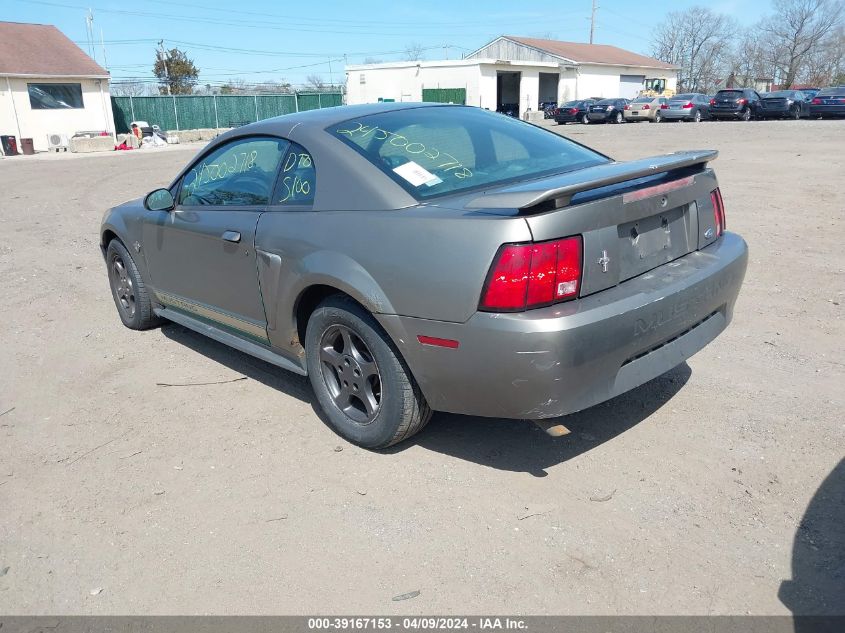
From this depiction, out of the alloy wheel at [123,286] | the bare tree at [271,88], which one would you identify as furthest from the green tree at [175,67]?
the alloy wheel at [123,286]

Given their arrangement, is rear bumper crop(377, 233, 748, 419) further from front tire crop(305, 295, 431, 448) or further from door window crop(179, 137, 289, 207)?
door window crop(179, 137, 289, 207)

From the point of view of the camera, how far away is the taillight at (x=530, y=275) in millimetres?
2688

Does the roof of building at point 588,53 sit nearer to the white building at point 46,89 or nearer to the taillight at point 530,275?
the white building at point 46,89

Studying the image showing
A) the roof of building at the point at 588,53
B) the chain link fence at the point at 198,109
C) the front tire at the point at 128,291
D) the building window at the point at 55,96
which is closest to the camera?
the front tire at the point at 128,291

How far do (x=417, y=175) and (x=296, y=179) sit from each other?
724mm

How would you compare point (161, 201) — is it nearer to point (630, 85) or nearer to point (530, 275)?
point (530, 275)

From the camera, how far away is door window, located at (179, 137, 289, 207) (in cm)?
386

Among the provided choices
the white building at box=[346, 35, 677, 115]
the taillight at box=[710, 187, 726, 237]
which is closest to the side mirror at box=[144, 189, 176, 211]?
the taillight at box=[710, 187, 726, 237]

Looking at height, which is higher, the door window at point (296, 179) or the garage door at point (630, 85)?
the garage door at point (630, 85)

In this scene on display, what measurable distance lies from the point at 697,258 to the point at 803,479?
111 centimetres

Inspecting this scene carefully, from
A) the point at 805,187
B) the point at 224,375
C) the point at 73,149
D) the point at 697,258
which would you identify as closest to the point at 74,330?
the point at 224,375

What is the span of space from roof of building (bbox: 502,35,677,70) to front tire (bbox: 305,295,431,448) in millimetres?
52517

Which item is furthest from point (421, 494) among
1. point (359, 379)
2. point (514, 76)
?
point (514, 76)

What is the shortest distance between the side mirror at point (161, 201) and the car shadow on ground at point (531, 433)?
1.47m
